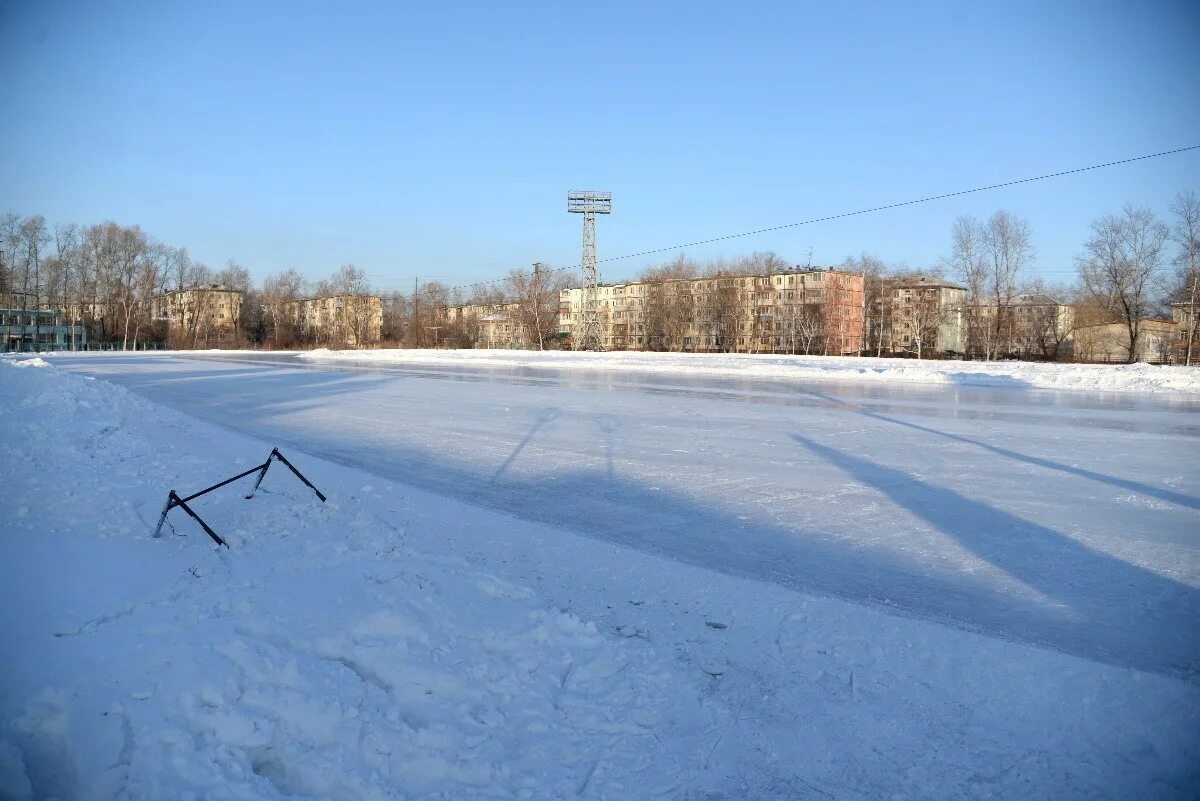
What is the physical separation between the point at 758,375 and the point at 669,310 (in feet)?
172

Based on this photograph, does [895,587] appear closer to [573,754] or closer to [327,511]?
[573,754]

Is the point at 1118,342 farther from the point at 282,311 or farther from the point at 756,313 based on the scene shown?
the point at 282,311

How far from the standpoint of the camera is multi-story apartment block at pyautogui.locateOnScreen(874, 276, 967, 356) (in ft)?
220

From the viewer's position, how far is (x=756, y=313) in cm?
9031

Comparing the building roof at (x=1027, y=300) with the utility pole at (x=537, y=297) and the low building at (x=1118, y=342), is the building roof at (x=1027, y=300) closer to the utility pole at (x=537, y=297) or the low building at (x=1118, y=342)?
the low building at (x=1118, y=342)

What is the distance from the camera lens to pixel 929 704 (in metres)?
4.09

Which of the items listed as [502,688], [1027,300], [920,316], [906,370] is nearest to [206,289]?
[920,316]

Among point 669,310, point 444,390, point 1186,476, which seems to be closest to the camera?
point 1186,476

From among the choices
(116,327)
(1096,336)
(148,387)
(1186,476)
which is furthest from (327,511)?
(116,327)

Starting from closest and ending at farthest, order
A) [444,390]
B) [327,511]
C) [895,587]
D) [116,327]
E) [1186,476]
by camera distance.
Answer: [895,587] < [327,511] < [1186,476] < [444,390] < [116,327]

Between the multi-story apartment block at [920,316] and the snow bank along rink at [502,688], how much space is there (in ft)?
193

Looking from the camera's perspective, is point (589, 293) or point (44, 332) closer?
point (589, 293)

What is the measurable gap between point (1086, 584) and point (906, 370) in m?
28.3

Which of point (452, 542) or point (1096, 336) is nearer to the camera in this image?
point (452, 542)
